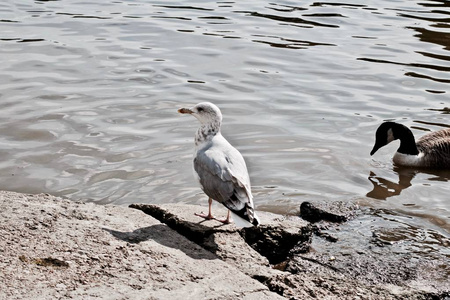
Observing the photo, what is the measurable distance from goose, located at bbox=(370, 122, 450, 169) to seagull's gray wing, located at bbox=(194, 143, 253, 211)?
4016 mm

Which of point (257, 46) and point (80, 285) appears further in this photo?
point (257, 46)

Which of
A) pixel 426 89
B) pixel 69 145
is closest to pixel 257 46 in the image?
pixel 426 89

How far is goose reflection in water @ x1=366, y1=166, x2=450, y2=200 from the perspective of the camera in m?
9.15

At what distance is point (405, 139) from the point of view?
399 inches

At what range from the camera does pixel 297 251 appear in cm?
662

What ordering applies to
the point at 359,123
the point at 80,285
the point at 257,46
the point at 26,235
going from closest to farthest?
the point at 80,285 → the point at 26,235 → the point at 359,123 → the point at 257,46

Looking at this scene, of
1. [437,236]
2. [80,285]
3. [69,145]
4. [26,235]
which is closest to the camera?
[80,285]

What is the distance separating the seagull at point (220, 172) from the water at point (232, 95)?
5.43 feet

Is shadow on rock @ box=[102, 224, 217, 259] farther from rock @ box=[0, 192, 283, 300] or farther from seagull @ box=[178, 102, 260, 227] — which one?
seagull @ box=[178, 102, 260, 227]

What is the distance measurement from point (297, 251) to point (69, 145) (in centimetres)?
423

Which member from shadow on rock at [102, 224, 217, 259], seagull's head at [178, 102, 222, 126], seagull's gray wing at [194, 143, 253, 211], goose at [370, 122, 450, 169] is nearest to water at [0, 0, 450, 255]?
goose at [370, 122, 450, 169]

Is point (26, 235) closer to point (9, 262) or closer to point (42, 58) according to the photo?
point (9, 262)

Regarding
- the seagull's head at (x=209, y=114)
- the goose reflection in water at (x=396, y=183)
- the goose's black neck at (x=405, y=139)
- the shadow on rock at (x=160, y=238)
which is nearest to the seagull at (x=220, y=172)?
the seagull's head at (x=209, y=114)

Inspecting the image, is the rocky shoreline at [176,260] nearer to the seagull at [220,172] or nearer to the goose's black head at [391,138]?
the seagull at [220,172]
